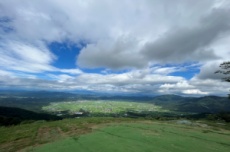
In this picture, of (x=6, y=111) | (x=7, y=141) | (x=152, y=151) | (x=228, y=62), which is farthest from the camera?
(x=6, y=111)

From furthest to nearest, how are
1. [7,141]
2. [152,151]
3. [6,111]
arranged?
[6,111]
[7,141]
[152,151]

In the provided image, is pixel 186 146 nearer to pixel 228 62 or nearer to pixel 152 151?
pixel 152 151

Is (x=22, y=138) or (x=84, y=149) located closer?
(x=84, y=149)

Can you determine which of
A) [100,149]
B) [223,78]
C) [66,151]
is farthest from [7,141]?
[223,78]

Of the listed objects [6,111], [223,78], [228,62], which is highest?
[228,62]

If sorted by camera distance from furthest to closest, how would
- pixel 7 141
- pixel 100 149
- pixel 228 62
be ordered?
pixel 228 62 < pixel 7 141 < pixel 100 149

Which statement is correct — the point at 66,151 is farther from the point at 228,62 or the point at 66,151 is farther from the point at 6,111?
the point at 6,111

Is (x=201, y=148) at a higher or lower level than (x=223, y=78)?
lower

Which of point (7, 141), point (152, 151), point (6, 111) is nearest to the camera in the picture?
point (152, 151)

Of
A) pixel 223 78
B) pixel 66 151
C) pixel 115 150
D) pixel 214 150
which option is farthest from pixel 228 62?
pixel 66 151
